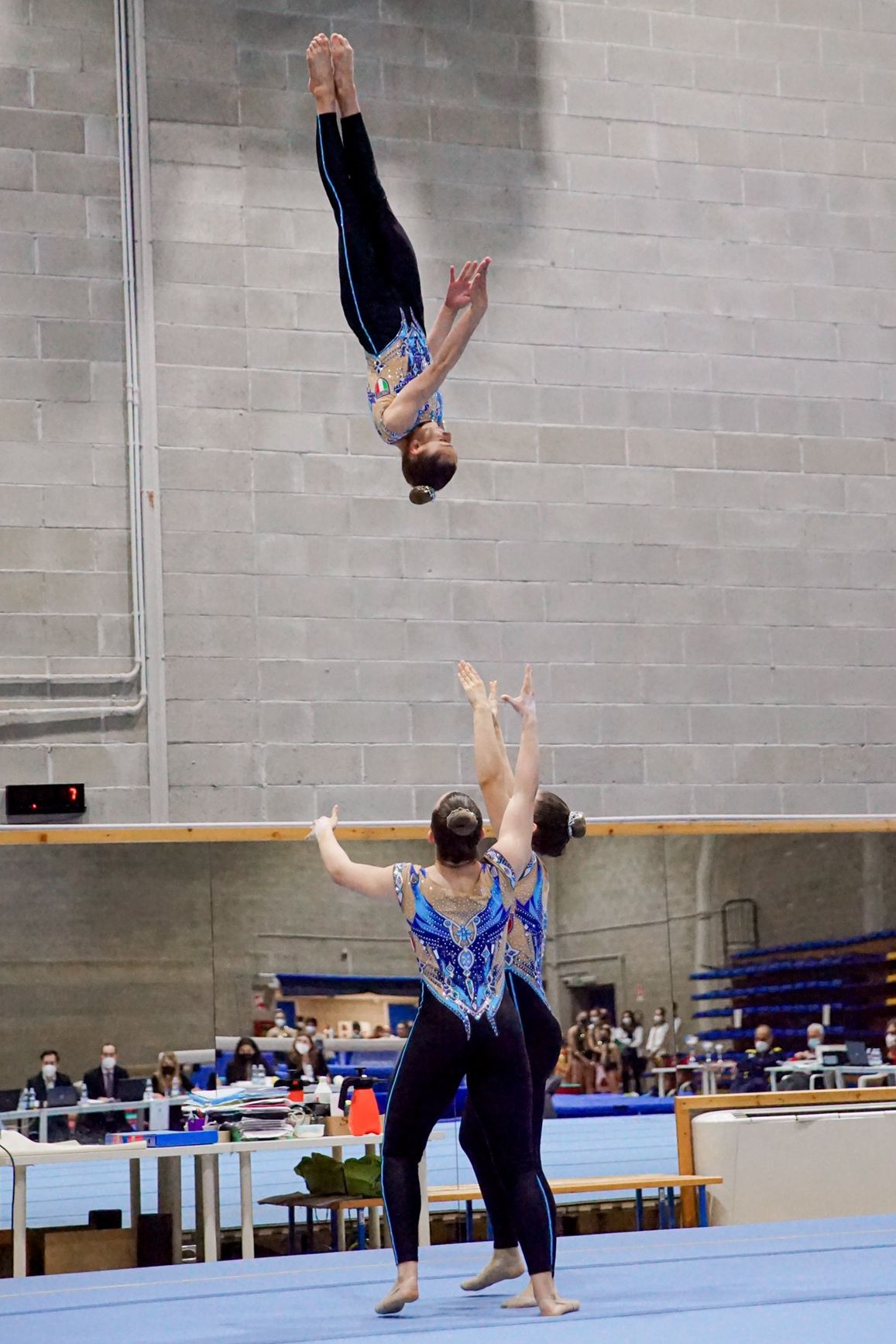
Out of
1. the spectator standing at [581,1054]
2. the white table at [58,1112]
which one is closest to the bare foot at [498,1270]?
the white table at [58,1112]

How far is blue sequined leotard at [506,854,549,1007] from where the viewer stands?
4070mm

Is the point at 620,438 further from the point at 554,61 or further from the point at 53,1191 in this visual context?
the point at 53,1191

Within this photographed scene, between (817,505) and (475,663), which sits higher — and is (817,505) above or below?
above

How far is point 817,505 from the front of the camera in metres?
7.92

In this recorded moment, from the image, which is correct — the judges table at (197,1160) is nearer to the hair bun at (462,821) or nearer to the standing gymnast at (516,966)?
the standing gymnast at (516,966)

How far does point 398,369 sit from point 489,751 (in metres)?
1.30

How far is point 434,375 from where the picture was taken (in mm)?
4438

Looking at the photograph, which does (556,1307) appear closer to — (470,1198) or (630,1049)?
(470,1198)

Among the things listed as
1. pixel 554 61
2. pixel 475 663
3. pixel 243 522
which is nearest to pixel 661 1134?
pixel 475 663

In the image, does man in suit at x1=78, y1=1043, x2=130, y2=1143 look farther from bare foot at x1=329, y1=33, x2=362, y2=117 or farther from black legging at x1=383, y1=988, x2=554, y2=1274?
bare foot at x1=329, y1=33, x2=362, y2=117

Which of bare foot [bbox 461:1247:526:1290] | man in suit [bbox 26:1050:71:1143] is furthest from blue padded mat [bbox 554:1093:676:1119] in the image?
bare foot [bbox 461:1247:526:1290]

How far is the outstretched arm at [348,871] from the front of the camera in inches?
144

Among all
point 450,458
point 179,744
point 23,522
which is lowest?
point 179,744

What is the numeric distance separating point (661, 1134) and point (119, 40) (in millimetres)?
6114
